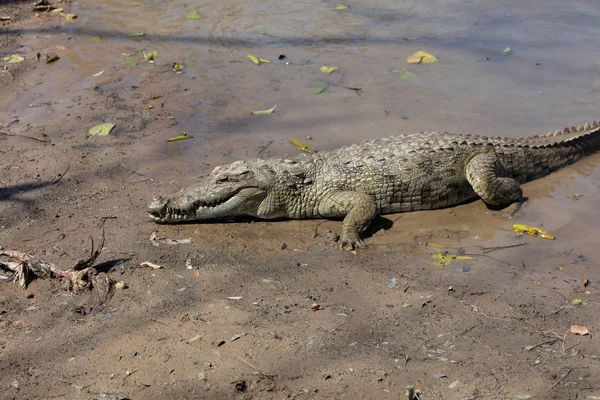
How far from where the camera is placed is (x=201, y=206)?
550cm

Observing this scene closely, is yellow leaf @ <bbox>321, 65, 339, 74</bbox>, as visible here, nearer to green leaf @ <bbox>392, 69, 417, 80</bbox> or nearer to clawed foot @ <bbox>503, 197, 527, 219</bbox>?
green leaf @ <bbox>392, 69, 417, 80</bbox>

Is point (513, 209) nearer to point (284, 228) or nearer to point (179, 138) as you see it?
point (284, 228)

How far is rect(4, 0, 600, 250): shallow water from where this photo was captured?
6.74 m

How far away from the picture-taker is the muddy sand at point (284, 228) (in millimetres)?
3662

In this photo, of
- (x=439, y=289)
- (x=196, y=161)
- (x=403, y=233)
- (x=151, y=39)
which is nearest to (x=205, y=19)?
(x=151, y=39)

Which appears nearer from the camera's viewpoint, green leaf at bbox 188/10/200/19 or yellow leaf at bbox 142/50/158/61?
yellow leaf at bbox 142/50/158/61

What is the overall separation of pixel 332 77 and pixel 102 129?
308 centimetres

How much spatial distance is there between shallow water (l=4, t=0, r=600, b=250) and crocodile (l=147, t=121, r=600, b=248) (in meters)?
0.24

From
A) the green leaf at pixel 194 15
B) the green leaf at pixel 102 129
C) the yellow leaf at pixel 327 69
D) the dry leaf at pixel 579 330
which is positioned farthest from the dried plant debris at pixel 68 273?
the green leaf at pixel 194 15

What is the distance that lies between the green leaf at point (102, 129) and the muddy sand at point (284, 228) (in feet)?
0.29

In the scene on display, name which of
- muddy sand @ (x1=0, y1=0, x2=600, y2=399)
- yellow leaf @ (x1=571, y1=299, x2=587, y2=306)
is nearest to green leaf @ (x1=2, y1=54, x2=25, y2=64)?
muddy sand @ (x1=0, y1=0, x2=600, y2=399)

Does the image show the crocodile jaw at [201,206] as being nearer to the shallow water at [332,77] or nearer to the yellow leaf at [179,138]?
the shallow water at [332,77]

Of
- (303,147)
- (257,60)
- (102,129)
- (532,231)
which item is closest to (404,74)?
(257,60)

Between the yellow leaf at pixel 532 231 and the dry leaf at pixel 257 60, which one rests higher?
the dry leaf at pixel 257 60
